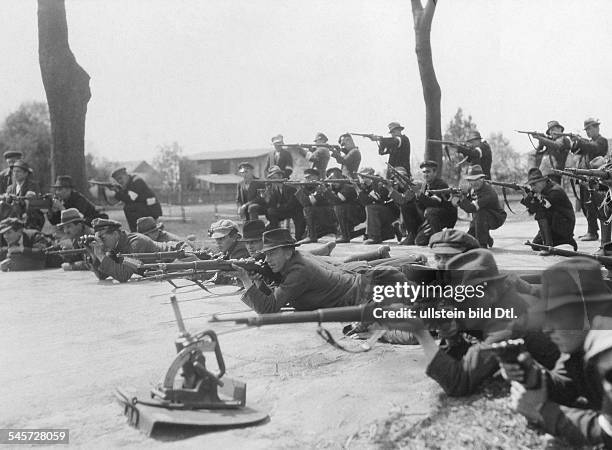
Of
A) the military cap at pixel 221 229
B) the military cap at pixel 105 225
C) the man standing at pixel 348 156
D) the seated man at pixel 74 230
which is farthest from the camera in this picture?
the man standing at pixel 348 156

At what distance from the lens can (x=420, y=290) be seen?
4.53 metres

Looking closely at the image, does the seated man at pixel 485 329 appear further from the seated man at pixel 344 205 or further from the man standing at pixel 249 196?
the man standing at pixel 249 196

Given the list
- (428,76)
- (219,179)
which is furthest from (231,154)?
(428,76)

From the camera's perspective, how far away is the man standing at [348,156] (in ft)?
41.8

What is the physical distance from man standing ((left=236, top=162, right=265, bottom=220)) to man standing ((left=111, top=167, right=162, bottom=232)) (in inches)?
62.1

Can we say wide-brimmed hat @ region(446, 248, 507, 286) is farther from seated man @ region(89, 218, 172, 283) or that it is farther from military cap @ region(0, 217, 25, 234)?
military cap @ region(0, 217, 25, 234)

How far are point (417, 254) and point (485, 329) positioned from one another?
11.2 ft

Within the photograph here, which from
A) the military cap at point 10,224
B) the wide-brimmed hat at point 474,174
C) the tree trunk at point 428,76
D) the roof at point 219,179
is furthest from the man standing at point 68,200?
the roof at point 219,179

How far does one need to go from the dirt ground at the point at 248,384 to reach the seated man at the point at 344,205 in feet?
16.1

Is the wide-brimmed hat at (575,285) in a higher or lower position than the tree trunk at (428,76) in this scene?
lower

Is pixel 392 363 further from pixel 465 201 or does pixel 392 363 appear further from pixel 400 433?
pixel 465 201

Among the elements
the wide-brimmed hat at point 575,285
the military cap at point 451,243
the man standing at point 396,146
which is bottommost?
the wide-brimmed hat at point 575,285

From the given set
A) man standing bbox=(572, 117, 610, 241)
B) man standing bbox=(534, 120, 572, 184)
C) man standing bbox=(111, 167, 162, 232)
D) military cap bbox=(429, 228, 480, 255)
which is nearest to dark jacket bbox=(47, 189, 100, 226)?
man standing bbox=(111, 167, 162, 232)

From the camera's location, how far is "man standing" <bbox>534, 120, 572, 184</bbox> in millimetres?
11312
